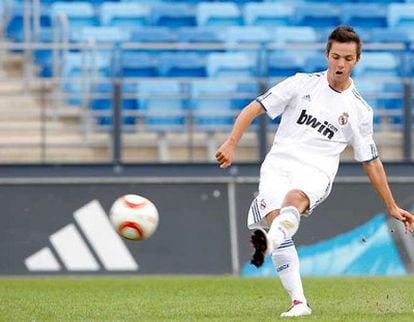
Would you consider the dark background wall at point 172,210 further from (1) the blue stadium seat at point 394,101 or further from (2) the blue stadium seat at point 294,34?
(2) the blue stadium seat at point 294,34

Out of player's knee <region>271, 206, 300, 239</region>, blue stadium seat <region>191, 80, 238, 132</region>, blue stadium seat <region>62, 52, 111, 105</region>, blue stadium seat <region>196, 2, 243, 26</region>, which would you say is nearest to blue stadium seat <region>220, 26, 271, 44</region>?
blue stadium seat <region>196, 2, 243, 26</region>

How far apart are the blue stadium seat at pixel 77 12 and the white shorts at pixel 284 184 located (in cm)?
1010

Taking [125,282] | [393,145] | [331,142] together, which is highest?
[331,142]

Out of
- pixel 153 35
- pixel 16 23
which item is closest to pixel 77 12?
pixel 16 23

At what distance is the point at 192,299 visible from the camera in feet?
34.9

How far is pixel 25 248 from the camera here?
1428 cm

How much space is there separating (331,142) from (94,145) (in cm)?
705

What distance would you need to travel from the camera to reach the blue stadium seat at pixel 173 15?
18828mm

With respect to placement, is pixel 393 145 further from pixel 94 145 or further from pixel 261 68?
pixel 94 145

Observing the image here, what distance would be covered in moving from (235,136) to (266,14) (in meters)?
11.1

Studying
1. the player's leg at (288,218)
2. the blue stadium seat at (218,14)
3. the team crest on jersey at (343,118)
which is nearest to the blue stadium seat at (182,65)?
the blue stadium seat at (218,14)

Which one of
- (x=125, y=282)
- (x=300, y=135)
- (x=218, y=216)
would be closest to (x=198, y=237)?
(x=218, y=216)

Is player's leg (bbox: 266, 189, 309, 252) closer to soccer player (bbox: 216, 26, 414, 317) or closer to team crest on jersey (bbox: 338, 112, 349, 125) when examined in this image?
soccer player (bbox: 216, 26, 414, 317)

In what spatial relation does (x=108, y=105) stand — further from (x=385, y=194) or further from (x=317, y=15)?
(x=385, y=194)
